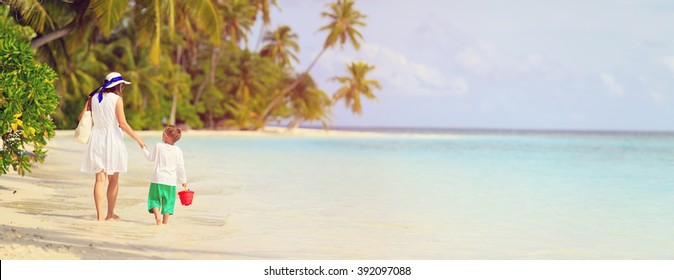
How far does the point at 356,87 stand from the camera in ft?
162

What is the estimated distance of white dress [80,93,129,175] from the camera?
636 centimetres

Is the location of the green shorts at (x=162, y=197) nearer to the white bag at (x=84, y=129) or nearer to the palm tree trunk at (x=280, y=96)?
the white bag at (x=84, y=129)

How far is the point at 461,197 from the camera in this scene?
36.8 ft

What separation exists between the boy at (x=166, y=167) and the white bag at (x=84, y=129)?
463 millimetres

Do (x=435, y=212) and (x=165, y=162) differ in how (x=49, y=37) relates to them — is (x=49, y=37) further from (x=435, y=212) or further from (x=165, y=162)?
(x=165, y=162)

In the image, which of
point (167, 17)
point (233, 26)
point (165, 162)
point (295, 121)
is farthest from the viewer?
point (295, 121)

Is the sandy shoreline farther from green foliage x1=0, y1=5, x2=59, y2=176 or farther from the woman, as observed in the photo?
green foliage x1=0, y1=5, x2=59, y2=176

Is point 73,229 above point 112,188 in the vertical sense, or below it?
below

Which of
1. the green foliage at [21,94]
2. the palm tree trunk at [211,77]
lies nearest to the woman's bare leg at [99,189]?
the green foliage at [21,94]

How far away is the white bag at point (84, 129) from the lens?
6.25 meters

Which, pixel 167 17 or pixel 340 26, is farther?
pixel 340 26

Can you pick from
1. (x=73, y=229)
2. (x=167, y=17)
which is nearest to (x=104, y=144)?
(x=73, y=229)

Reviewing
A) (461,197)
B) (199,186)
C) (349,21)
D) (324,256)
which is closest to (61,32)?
(199,186)

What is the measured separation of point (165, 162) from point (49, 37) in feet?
34.8
